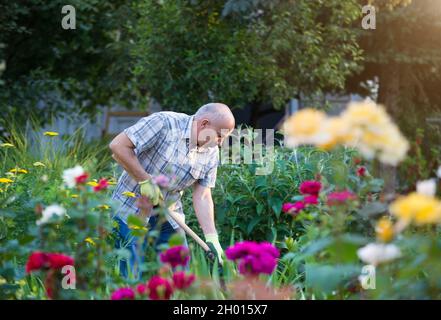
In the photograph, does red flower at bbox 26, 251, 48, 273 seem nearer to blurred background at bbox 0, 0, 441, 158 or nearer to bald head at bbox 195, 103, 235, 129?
bald head at bbox 195, 103, 235, 129

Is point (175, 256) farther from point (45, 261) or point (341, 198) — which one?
point (341, 198)

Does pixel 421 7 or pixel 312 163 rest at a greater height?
pixel 421 7

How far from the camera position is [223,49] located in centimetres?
834

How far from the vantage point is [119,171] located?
6223mm

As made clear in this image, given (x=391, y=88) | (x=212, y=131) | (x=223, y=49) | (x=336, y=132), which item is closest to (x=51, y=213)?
(x=336, y=132)

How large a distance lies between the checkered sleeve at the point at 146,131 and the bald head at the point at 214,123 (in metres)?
0.19

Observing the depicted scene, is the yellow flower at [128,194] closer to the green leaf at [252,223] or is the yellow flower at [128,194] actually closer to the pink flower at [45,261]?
the green leaf at [252,223]

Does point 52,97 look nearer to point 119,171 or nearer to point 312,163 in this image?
point 119,171

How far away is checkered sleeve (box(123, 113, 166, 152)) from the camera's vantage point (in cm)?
410

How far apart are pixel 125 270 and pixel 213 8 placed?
4908 mm

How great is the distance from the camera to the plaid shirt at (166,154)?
4.14 metres

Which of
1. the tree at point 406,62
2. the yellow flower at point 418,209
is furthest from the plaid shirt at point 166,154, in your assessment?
the tree at point 406,62

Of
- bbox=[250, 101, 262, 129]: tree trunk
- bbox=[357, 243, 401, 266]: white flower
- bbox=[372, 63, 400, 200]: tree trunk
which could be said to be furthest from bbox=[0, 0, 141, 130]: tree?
bbox=[357, 243, 401, 266]: white flower
